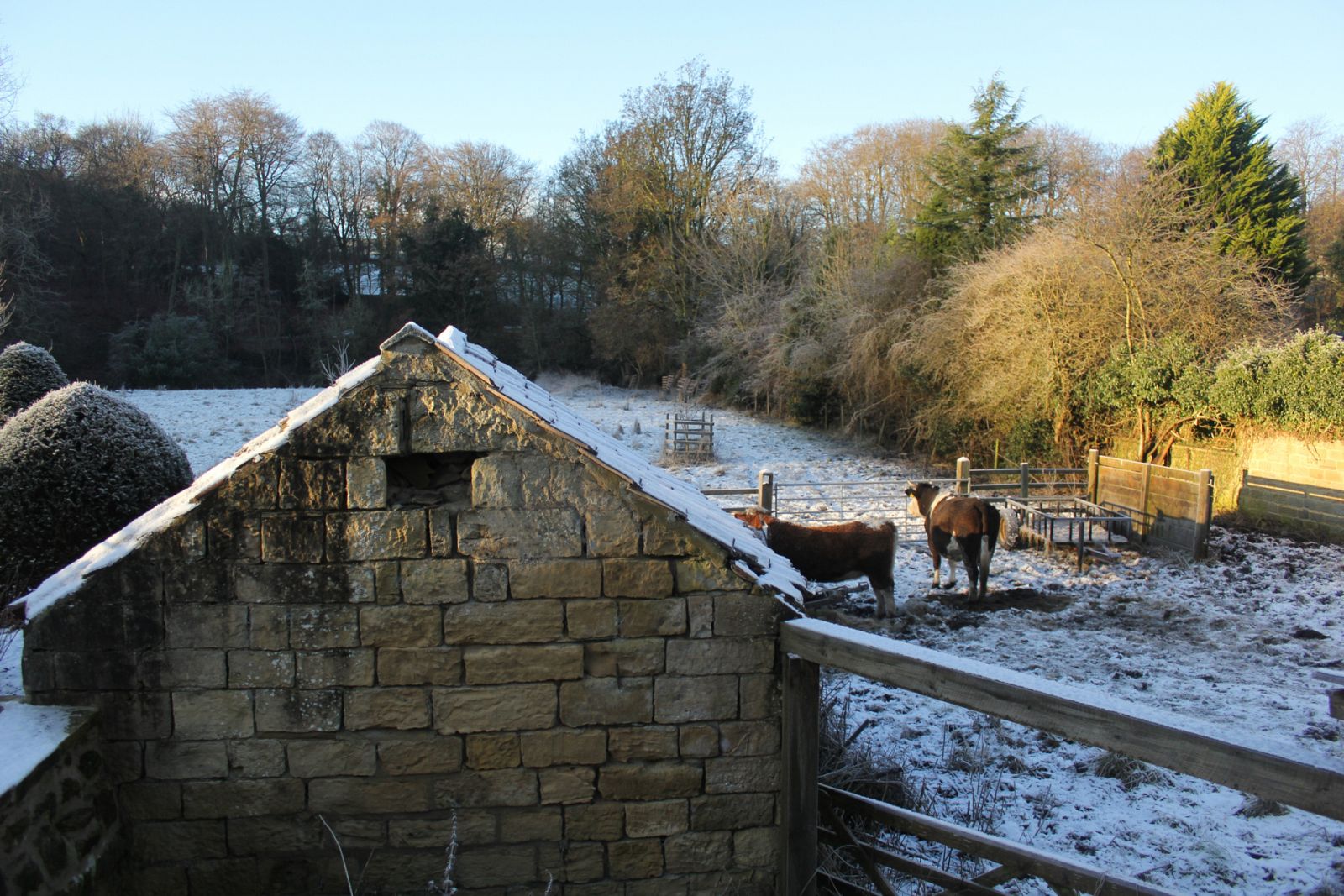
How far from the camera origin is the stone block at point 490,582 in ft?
11.7

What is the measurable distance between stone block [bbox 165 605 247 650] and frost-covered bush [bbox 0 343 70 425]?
10573mm

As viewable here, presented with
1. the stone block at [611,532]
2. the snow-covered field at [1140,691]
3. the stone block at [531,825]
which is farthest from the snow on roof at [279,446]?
the snow-covered field at [1140,691]

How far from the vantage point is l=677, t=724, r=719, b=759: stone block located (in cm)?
364

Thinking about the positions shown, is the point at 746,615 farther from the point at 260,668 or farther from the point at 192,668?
the point at 192,668

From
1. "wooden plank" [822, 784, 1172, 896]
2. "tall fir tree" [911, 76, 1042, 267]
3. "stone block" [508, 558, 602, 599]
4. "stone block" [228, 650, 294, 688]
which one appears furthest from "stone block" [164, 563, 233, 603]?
"tall fir tree" [911, 76, 1042, 267]

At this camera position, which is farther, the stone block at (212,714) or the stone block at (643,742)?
the stone block at (643,742)

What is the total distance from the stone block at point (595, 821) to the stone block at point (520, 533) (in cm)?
119

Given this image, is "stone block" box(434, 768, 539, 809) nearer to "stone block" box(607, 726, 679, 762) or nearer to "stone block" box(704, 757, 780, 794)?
"stone block" box(607, 726, 679, 762)

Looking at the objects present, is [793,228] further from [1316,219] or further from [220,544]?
[220,544]

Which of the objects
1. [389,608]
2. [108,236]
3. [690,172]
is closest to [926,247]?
[690,172]

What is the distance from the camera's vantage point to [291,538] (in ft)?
11.4

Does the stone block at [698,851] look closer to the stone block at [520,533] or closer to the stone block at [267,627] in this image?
the stone block at [520,533]

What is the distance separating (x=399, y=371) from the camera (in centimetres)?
348

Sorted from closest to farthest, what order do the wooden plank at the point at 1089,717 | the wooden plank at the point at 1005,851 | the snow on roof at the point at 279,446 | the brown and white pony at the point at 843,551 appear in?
the wooden plank at the point at 1089,717, the wooden plank at the point at 1005,851, the snow on roof at the point at 279,446, the brown and white pony at the point at 843,551
